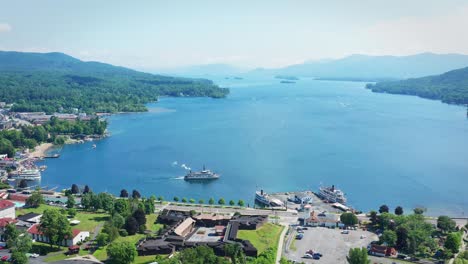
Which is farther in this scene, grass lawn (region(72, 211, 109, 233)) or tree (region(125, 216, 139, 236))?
grass lawn (region(72, 211, 109, 233))

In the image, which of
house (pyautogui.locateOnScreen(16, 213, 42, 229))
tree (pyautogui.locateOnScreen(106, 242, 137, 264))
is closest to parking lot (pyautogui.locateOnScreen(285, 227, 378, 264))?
tree (pyautogui.locateOnScreen(106, 242, 137, 264))

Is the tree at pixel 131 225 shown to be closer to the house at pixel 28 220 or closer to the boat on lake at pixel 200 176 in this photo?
the house at pixel 28 220

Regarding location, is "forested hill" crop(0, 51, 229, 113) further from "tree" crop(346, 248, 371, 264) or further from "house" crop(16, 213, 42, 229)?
"tree" crop(346, 248, 371, 264)

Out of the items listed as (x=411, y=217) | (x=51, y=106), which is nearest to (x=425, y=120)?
(x=411, y=217)

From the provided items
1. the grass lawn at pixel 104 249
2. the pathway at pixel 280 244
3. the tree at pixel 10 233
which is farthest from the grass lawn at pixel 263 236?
the tree at pixel 10 233

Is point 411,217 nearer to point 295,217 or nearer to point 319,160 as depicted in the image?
point 295,217
